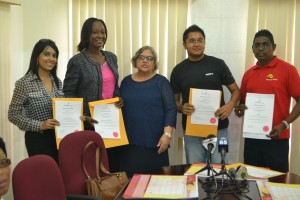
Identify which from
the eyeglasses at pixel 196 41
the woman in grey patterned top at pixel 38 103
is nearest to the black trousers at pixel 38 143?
the woman in grey patterned top at pixel 38 103

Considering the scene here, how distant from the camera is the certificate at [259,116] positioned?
277 centimetres

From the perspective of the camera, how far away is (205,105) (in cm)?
294

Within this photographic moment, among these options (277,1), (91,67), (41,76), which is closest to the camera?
(41,76)

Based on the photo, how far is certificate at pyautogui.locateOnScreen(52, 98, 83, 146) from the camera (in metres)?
2.62

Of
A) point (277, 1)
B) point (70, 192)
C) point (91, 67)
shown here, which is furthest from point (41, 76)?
point (277, 1)

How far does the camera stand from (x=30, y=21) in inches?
138

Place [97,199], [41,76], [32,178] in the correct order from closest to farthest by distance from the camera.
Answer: [32,178], [97,199], [41,76]

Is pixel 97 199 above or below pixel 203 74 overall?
below

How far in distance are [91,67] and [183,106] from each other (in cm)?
90

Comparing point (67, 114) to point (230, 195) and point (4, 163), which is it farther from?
point (230, 195)

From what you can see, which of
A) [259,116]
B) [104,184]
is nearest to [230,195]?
[104,184]

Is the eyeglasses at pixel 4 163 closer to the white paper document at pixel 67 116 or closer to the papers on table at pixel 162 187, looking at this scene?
the papers on table at pixel 162 187

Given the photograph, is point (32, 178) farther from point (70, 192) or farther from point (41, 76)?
point (41, 76)

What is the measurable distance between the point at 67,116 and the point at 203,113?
119cm
